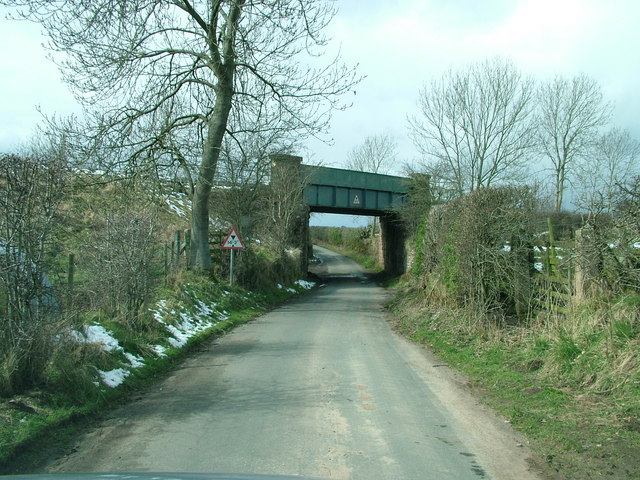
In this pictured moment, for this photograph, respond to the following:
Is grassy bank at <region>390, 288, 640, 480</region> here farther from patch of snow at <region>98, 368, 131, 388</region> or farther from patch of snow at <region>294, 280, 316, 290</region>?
patch of snow at <region>294, 280, 316, 290</region>

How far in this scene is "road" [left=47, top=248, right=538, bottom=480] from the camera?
485 cm

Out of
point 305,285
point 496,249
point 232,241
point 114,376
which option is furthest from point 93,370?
point 305,285

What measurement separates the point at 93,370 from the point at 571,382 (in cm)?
654

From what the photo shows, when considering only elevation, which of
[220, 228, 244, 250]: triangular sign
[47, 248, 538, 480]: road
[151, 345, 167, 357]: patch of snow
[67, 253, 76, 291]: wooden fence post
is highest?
[220, 228, 244, 250]: triangular sign

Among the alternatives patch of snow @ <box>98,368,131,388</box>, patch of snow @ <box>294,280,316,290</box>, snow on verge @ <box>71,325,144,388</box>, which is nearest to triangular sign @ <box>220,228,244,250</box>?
snow on verge @ <box>71,325,144,388</box>

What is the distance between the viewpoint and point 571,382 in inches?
283

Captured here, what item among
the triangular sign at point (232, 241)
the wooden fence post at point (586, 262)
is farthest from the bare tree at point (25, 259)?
the triangular sign at point (232, 241)

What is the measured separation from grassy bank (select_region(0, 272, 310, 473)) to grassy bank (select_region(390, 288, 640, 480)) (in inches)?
195

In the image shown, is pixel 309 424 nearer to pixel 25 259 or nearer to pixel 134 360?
pixel 25 259

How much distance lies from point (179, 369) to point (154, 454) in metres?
4.35

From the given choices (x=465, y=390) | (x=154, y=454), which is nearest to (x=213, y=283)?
(x=465, y=390)

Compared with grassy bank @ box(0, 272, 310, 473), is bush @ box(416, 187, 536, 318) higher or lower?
higher

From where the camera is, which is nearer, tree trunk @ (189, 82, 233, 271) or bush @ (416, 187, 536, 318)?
bush @ (416, 187, 536, 318)

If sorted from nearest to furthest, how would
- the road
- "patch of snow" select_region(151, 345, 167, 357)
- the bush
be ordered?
the road < "patch of snow" select_region(151, 345, 167, 357) < the bush
